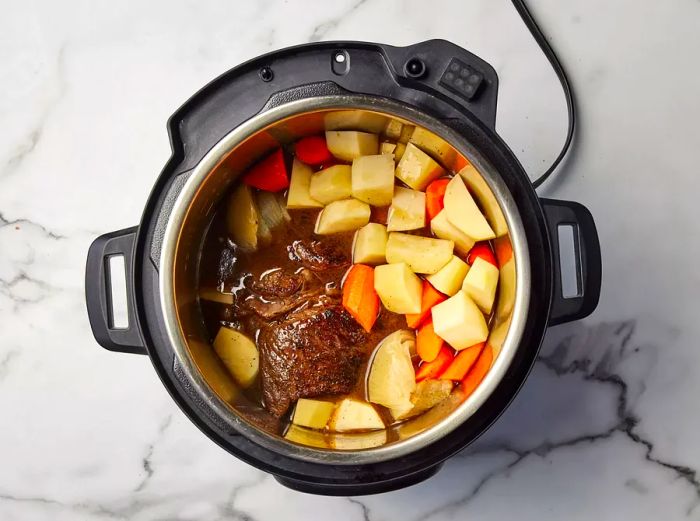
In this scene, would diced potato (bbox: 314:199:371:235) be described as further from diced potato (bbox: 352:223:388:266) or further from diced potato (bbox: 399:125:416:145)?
diced potato (bbox: 399:125:416:145)

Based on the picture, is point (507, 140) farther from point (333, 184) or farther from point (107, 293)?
point (107, 293)

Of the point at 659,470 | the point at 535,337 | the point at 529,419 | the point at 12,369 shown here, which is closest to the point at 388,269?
the point at 535,337

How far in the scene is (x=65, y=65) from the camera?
1489mm

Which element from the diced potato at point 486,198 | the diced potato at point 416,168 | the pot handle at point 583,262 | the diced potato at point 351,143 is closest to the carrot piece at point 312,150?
the diced potato at point 351,143

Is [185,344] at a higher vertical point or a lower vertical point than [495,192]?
lower

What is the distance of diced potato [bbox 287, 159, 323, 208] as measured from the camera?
51.0 inches

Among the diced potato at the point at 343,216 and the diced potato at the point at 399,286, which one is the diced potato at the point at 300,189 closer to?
the diced potato at the point at 343,216

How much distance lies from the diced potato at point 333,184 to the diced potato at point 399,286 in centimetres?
14

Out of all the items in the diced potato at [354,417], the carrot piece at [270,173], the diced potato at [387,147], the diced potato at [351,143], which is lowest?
the diced potato at [354,417]

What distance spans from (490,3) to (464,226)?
48cm

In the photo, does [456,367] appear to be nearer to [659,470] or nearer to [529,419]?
[529,419]

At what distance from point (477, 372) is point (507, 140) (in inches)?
17.9

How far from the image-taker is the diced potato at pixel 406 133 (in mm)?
1187

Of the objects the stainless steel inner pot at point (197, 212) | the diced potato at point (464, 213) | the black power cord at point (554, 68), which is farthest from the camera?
the black power cord at point (554, 68)
